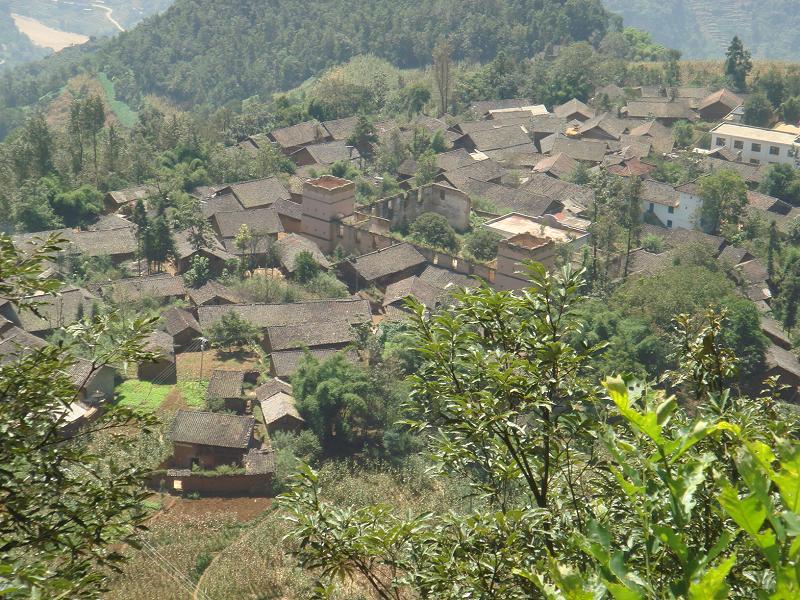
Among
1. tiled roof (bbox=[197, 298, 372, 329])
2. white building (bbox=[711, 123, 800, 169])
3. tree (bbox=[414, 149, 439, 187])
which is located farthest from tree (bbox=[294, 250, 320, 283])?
white building (bbox=[711, 123, 800, 169])

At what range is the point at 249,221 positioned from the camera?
2686 centimetres

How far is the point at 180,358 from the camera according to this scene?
2034 cm

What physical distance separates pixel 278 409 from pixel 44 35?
97579 millimetres

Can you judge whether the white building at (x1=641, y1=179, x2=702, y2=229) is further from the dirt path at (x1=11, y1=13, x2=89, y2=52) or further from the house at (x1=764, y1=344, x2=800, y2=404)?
the dirt path at (x1=11, y1=13, x2=89, y2=52)

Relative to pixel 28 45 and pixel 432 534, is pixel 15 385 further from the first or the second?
pixel 28 45

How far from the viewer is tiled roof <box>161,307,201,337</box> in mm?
20703

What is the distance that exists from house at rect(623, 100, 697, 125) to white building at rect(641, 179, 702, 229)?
8.78m

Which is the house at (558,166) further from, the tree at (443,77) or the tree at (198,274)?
the tree at (198,274)

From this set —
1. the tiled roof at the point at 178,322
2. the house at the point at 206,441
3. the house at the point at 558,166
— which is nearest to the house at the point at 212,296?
the tiled roof at the point at 178,322

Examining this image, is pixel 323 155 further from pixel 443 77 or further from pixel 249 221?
pixel 443 77

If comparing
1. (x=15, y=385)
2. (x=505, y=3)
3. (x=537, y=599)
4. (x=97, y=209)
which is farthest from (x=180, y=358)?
(x=505, y=3)

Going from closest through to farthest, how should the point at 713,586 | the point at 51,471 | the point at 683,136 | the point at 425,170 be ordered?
the point at 713,586 → the point at 51,471 → the point at 425,170 → the point at 683,136

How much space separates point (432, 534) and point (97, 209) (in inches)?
950

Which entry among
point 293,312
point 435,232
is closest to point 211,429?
point 293,312
